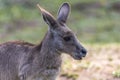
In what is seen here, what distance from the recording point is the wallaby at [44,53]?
9.95 m

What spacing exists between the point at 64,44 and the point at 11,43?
117 centimetres

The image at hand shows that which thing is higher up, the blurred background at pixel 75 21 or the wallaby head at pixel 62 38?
the blurred background at pixel 75 21

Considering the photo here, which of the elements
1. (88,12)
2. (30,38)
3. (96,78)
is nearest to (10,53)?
(96,78)

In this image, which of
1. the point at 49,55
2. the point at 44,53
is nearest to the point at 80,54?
the point at 49,55

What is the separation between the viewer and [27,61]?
34.0ft

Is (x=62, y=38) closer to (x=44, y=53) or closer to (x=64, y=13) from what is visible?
(x=44, y=53)

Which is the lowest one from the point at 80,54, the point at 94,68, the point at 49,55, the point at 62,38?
the point at 80,54

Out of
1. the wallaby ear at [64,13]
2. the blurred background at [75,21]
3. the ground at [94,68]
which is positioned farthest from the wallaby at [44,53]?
the blurred background at [75,21]

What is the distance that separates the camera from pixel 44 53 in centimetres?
1021

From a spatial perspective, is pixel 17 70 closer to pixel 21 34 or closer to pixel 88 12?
pixel 21 34

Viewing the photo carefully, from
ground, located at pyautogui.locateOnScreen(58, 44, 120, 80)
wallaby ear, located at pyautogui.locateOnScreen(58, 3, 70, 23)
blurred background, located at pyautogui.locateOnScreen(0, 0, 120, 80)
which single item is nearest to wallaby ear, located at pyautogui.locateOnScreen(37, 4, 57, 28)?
wallaby ear, located at pyautogui.locateOnScreen(58, 3, 70, 23)

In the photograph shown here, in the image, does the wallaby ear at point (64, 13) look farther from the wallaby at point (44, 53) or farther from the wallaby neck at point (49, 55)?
the wallaby neck at point (49, 55)

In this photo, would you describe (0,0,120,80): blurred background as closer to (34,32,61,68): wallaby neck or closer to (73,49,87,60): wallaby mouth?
(34,32,61,68): wallaby neck

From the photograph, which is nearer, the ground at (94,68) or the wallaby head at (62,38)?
the wallaby head at (62,38)
